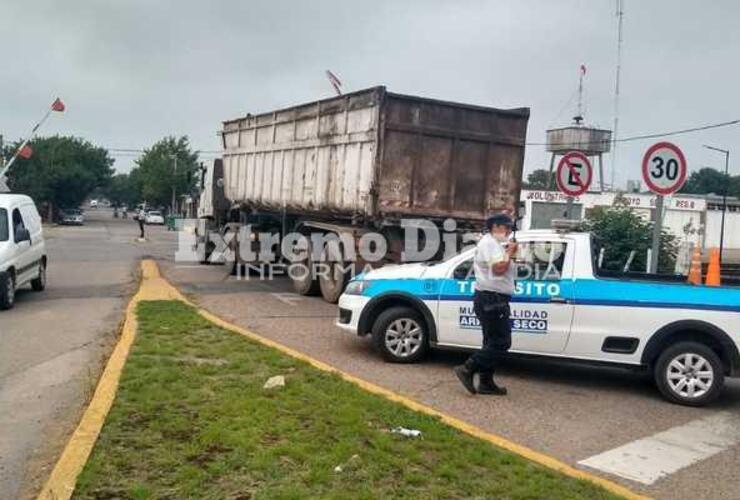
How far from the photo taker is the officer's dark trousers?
6449mm

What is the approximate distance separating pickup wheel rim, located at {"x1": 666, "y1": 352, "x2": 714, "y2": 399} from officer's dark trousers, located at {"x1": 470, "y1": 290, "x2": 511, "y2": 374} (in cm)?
169

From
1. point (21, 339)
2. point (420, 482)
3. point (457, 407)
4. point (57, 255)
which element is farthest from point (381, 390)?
point (57, 255)

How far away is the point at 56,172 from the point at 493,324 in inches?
2588

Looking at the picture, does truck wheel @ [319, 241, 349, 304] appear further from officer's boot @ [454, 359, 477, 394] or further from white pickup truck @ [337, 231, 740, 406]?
officer's boot @ [454, 359, 477, 394]

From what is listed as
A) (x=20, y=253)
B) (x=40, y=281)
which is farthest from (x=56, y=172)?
(x=20, y=253)

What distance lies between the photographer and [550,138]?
46906mm

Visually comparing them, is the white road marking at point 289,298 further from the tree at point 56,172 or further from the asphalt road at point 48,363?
the tree at point 56,172

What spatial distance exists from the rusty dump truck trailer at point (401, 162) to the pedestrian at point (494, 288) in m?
4.75

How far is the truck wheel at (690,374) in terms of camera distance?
6.80m

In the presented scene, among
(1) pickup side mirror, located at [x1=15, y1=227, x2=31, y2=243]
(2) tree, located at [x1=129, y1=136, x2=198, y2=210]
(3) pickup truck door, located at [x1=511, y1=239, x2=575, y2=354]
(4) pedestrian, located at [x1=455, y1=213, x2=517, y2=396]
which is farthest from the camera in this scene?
(2) tree, located at [x1=129, y1=136, x2=198, y2=210]

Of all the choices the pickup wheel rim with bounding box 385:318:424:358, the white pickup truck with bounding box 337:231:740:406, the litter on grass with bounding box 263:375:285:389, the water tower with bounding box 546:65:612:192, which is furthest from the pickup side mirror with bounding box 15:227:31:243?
the water tower with bounding box 546:65:612:192

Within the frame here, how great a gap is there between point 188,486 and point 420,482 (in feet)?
4.34

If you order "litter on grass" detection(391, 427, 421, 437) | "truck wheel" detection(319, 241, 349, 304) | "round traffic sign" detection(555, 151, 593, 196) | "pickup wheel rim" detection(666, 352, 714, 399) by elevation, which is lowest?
"litter on grass" detection(391, 427, 421, 437)

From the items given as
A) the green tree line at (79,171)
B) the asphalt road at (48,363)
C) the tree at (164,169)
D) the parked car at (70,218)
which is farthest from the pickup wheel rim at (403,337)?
the tree at (164,169)
